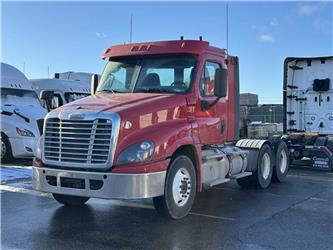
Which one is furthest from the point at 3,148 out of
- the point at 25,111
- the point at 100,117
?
the point at 100,117

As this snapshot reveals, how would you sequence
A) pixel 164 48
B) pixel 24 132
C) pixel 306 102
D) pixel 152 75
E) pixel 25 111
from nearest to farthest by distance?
pixel 152 75, pixel 164 48, pixel 24 132, pixel 25 111, pixel 306 102

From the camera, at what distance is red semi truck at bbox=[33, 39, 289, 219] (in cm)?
643

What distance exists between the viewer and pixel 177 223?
22.6 feet

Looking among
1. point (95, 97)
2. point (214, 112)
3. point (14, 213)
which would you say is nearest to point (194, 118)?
point (214, 112)

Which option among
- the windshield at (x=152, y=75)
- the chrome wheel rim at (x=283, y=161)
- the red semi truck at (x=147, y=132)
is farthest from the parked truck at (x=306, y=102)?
the windshield at (x=152, y=75)

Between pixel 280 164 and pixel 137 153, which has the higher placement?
pixel 137 153

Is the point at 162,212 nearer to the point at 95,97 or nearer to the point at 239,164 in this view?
the point at 95,97

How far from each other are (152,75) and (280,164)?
5.23m

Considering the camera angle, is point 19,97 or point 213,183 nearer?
point 213,183

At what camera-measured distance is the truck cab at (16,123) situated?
1336 centimetres

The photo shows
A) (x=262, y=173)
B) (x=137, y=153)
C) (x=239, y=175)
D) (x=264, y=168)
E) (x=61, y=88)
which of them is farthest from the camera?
(x=61, y=88)

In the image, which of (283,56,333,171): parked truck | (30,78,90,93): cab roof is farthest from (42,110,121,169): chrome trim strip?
(30,78,90,93): cab roof

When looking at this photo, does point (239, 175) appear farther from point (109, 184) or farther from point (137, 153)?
point (109, 184)

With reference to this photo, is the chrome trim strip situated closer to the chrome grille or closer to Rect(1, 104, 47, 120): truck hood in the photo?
the chrome grille
